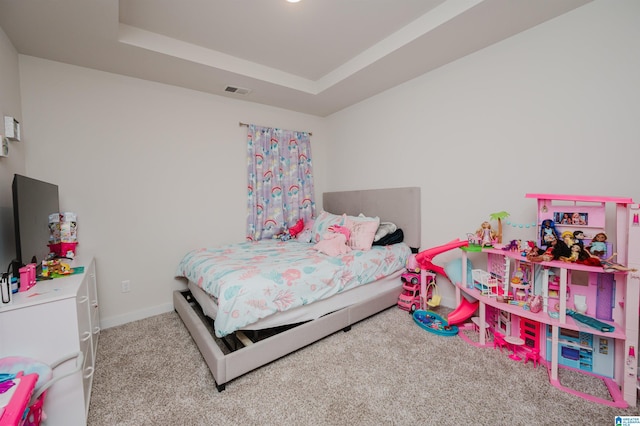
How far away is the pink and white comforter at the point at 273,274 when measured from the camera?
1853 millimetres

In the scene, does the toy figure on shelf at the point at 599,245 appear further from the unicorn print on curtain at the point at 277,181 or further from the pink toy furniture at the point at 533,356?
the unicorn print on curtain at the point at 277,181

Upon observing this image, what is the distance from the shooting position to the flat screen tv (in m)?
1.51

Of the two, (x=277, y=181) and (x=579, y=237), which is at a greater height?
(x=277, y=181)

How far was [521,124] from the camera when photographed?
7.41ft

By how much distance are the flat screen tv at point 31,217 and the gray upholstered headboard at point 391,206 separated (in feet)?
10.2

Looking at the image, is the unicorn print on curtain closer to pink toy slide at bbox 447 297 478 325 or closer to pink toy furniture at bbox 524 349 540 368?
pink toy slide at bbox 447 297 478 325

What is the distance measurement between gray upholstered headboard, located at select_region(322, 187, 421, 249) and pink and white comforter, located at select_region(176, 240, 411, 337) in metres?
0.22

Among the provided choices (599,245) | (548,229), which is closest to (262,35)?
(548,229)

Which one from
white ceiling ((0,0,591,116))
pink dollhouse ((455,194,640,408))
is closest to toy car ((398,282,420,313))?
pink dollhouse ((455,194,640,408))

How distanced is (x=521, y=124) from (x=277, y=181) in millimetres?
2782

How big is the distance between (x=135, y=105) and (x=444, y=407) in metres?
3.69

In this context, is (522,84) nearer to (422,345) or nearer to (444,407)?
(422,345)

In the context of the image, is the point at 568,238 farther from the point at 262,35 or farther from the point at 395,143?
the point at 262,35

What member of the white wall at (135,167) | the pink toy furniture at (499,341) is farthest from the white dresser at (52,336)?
the pink toy furniture at (499,341)
